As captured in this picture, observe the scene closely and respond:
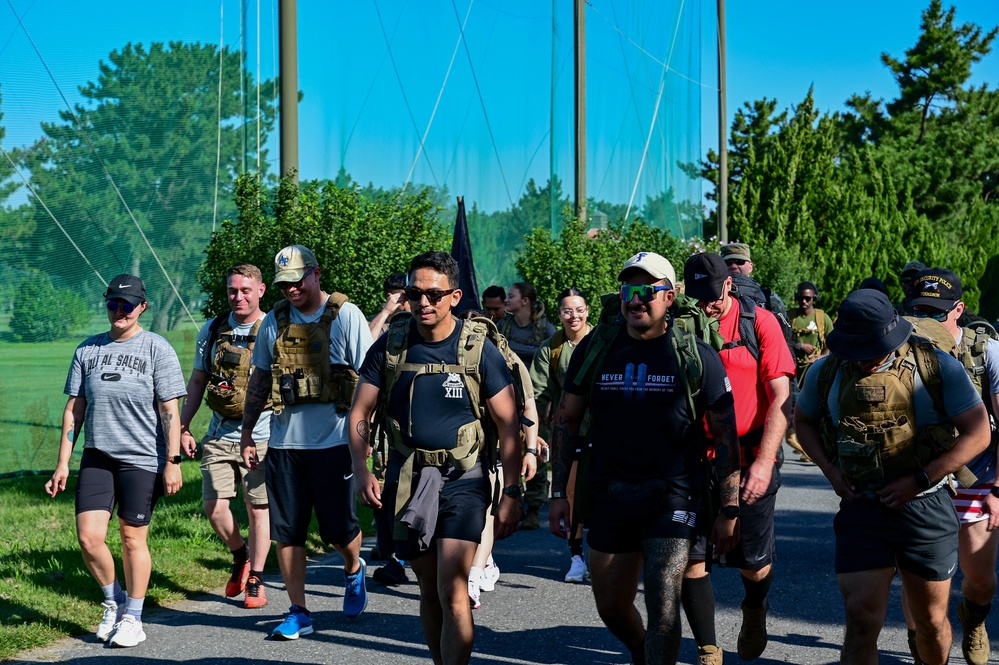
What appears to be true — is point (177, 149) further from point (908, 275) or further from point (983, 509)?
point (983, 509)

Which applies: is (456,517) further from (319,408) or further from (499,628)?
(499,628)

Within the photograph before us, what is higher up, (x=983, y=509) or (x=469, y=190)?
(x=469, y=190)

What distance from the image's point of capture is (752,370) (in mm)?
5277

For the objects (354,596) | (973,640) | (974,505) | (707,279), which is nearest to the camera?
→ (707,279)

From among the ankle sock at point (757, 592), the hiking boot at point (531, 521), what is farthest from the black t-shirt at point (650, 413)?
the hiking boot at point (531, 521)

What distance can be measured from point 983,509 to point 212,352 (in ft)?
14.2

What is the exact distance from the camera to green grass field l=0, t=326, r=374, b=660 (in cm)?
642

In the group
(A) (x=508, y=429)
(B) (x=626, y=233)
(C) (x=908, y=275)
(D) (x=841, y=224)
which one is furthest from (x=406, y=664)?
(D) (x=841, y=224)

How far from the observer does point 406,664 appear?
5.61 meters

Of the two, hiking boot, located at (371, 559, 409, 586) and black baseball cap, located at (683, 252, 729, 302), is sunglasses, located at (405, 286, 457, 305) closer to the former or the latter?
black baseball cap, located at (683, 252, 729, 302)

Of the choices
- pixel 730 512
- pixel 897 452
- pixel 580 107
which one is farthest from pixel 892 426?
pixel 580 107

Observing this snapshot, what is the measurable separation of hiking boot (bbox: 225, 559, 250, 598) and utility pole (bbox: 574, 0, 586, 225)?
9448mm

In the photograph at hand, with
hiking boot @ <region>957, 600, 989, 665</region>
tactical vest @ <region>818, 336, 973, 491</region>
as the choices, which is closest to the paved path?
hiking boot @ <region>957, 600, 989, 665</region>

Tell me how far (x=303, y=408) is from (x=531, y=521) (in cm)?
357
